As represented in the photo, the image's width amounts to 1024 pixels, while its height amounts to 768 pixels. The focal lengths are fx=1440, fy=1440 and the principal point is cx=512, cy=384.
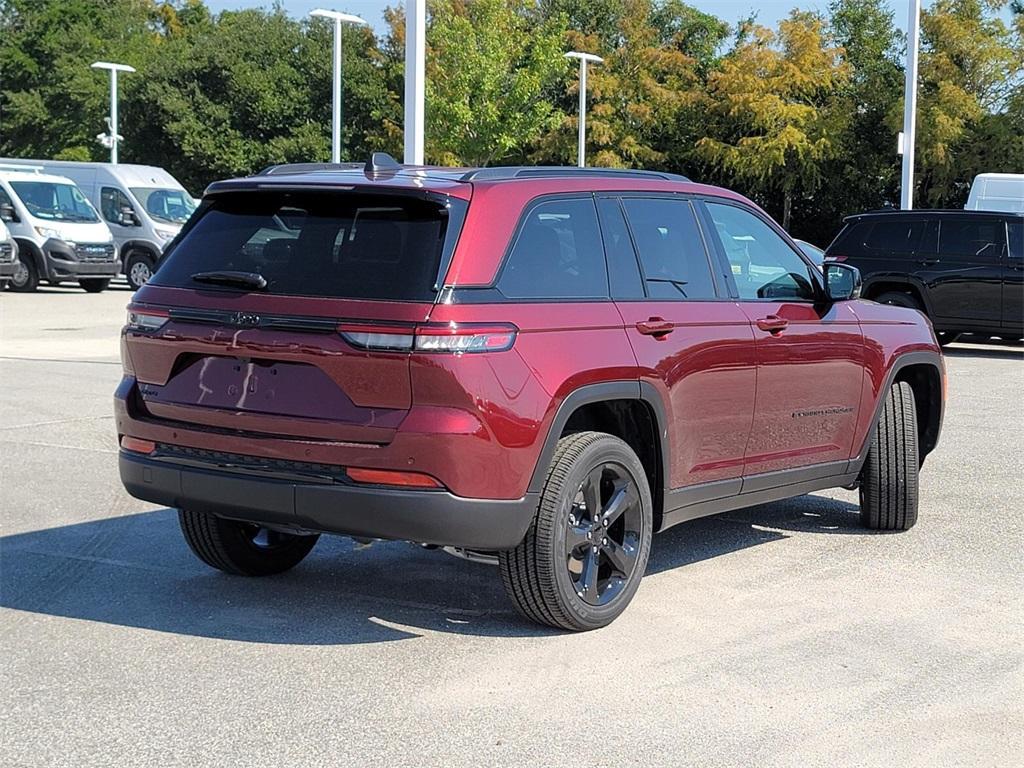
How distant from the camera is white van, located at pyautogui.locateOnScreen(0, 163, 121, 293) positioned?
26.4m

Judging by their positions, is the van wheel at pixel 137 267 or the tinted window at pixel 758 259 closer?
the tinted window at pixel 758 259

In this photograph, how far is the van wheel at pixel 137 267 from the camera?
2830 cm

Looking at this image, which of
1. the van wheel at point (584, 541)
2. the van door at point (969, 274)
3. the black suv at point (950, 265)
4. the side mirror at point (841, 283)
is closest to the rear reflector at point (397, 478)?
the van wheel at point (584, 541)

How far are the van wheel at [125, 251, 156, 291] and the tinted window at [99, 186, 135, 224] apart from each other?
85cm

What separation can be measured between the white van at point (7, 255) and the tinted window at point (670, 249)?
70.6 feet

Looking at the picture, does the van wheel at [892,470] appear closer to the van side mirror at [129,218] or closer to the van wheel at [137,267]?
the van wheel at [137,267]

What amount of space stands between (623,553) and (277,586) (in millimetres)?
1573

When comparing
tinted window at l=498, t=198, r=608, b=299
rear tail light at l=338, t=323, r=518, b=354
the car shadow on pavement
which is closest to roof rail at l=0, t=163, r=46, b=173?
the car shadow on pavement

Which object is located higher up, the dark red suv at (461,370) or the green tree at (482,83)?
the green tree at (482,83)

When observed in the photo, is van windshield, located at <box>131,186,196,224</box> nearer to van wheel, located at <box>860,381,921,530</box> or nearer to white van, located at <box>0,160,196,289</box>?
white van, located at <box>0,160,196,289</box>

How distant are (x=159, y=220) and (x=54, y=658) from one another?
80.3 feet

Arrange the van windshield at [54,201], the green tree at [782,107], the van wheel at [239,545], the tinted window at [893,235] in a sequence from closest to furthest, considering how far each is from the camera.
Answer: the van wheel at [239,545], the tinted window at [893,235], the van windshield at [54,201], the green tree at [782,107]

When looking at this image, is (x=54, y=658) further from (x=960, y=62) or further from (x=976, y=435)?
(x=960, y=62)

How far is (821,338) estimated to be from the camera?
6902 millimetres
